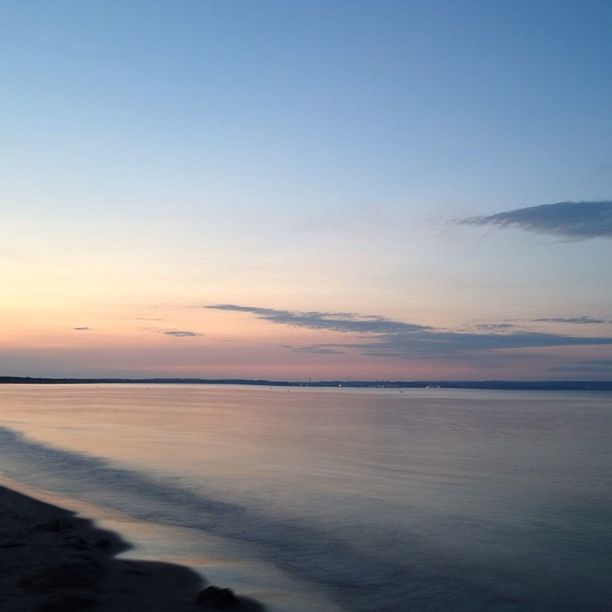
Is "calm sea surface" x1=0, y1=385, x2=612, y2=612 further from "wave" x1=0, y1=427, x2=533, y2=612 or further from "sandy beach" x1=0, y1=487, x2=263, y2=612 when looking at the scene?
"sandy beach" x1=0, y1=487, x2=263, y2=612

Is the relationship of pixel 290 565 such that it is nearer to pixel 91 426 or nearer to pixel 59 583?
pixel 59 583

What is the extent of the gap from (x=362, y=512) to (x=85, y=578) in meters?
8.95

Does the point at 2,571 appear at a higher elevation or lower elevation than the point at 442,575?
higher

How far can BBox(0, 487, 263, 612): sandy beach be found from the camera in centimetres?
912

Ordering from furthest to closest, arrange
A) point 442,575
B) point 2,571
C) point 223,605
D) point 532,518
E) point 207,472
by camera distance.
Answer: point 207,472 < point 532,518 < point 442,575 < point 2,571 < point 223,605

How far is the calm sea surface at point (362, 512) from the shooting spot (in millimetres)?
11367

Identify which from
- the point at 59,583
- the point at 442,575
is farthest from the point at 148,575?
the point at 442,575

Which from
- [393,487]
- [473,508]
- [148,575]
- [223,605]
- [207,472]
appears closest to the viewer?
[223,605]

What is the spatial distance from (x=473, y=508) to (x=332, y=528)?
4.62 metres

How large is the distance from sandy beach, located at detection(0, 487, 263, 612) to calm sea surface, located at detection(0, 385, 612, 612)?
774 mm

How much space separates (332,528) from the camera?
Result: 15961 mm

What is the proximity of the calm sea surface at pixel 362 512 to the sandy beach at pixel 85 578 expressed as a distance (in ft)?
2.54

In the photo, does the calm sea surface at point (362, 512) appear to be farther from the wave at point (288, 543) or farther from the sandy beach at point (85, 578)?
the sandy beach at point (85, 578)

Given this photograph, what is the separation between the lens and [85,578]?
10.2 meters
